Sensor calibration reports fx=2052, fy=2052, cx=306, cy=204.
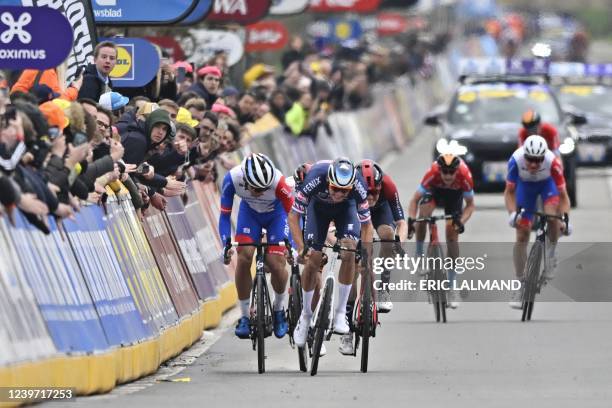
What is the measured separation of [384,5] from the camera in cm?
5172

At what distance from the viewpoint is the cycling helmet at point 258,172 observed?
15.2 metres

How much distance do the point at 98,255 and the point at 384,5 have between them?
3861cm

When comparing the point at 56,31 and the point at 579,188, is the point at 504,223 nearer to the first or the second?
the point at 579,188

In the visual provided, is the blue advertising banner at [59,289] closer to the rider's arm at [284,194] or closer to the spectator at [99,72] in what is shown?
the rider's arm at [284,194]

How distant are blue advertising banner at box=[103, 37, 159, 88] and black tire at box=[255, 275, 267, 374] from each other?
4318mm

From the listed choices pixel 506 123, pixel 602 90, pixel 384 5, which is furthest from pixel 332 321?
pixel 384 5

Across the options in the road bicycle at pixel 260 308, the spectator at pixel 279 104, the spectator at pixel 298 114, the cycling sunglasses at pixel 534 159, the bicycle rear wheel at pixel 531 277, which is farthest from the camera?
the spectator at pixel 298 114

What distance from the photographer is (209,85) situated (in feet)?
70.9

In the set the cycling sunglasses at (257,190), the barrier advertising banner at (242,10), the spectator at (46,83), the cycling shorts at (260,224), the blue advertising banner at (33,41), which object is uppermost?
the blue advertising banner at (33,41)

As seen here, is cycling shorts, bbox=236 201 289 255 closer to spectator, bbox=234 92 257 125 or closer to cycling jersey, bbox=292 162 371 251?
cycling jersey, bbox=292 162 371 251

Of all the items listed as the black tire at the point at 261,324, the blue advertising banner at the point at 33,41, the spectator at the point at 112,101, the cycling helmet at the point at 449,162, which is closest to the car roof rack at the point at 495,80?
the cycling helmet at the point at 449,162

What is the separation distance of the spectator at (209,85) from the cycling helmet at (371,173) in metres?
5.30

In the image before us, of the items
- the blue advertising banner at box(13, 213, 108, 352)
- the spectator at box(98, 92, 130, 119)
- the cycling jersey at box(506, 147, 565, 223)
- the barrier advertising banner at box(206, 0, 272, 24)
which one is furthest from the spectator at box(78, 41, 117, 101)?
the barrier advertising banner at box(206, 0, 272, 24)

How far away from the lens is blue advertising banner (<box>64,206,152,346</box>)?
13.3 metres
